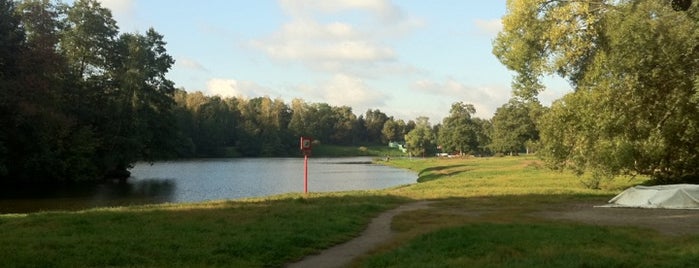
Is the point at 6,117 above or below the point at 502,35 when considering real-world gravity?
below

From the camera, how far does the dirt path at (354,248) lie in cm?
1123

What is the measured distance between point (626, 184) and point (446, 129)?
326ft

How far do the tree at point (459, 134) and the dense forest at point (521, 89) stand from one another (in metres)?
73.9

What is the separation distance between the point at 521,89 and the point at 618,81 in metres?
6.15

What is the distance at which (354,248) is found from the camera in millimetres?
12977

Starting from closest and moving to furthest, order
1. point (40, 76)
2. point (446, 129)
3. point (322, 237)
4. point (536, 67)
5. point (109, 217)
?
point (322, 237), point (109, 217), point (536, 67), point (40, 76), point (446, 129)

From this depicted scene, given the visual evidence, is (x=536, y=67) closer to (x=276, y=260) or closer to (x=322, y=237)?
(x=322, y=237)

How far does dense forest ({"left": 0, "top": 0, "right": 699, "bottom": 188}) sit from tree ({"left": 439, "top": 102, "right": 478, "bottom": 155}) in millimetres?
73899

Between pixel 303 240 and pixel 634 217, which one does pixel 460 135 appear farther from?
pixel 303 240

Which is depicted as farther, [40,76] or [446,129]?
[446,129]

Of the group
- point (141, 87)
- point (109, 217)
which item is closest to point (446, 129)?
point (141, 87)

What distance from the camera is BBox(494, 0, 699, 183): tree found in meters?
26.3

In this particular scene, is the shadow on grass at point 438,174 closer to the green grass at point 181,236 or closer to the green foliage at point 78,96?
the green foliage at point 78,96

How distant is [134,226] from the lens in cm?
1504
